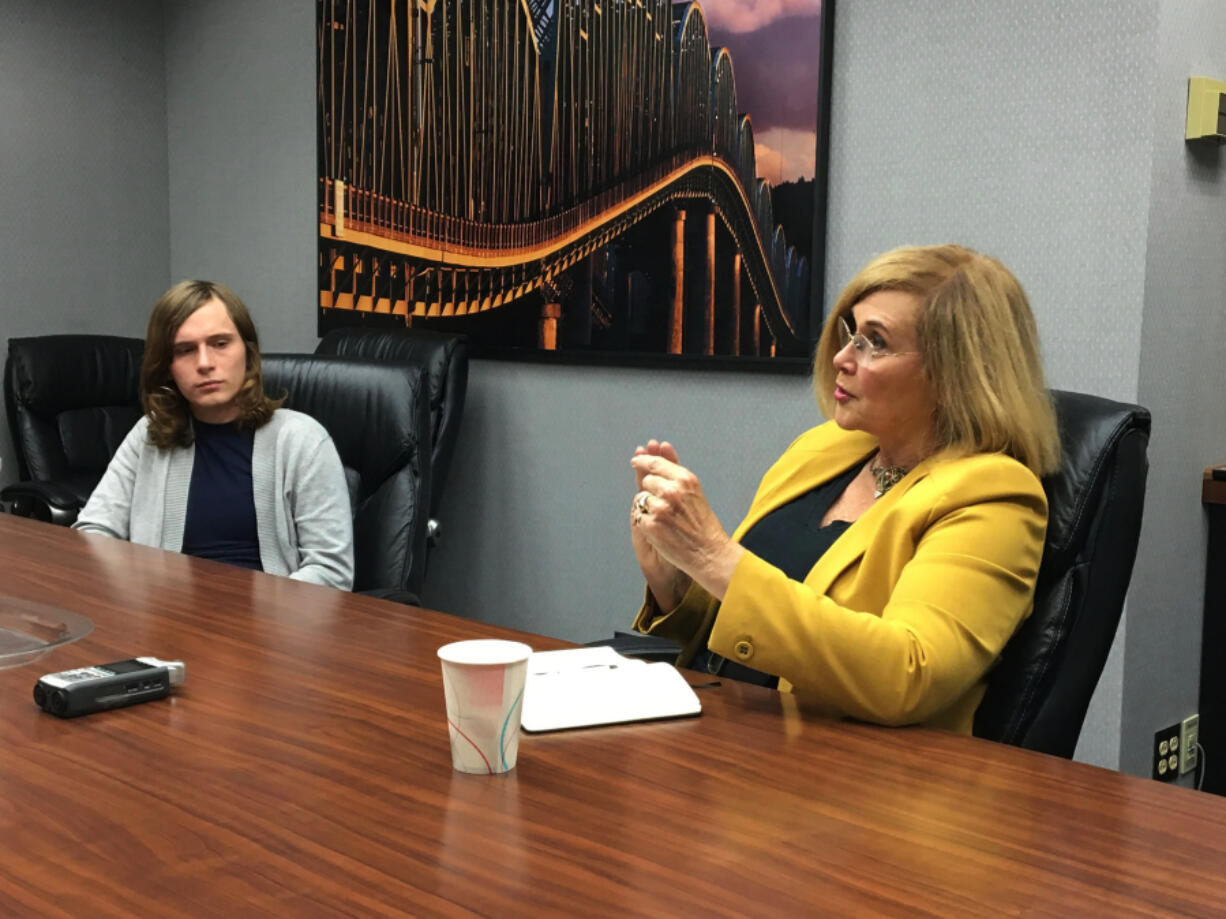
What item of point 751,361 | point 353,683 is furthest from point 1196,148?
point 353,683

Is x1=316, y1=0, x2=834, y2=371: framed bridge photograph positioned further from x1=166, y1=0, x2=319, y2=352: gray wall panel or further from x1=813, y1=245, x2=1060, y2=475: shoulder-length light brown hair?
x1=813, y1=245, x2=1060, y2=475: shoulder-length light brown hair

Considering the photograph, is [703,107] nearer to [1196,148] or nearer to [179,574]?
[1196,148]

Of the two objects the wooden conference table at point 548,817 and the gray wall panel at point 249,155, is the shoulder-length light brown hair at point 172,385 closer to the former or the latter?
the wooden conference table at point 548,817

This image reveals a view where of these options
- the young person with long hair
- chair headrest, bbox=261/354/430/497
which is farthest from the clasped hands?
chair headrest, bbox=261/354/430/497

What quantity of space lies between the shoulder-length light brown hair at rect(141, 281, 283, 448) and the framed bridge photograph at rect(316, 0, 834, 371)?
3.72ft

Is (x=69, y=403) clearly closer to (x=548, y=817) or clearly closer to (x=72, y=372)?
(x=72, y=372)

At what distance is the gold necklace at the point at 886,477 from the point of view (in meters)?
1.73

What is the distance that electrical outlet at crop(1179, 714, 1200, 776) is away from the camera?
110 inches

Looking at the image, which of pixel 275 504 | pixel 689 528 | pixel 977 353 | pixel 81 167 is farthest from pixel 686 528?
pixel 81 167

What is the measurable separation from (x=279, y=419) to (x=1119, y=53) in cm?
181

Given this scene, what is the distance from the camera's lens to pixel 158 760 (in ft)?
3.71

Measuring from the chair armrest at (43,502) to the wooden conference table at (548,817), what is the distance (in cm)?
223

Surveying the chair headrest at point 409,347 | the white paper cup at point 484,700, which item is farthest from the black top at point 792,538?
the chair headrest at point 409,347

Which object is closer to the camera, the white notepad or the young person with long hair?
the white notepad
